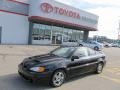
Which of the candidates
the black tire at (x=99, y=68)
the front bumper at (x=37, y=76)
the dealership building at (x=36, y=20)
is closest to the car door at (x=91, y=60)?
the black tire at (x=99, y=68)

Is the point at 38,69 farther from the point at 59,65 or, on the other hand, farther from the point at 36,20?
the point at 36,20

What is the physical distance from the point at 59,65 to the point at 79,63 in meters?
1.21

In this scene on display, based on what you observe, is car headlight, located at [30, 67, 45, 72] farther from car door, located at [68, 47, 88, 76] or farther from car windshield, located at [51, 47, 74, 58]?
car windshield, located at [51, 47, 74, 58]

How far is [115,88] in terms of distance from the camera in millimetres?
7156

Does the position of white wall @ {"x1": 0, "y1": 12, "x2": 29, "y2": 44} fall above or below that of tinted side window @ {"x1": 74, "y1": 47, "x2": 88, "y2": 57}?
above

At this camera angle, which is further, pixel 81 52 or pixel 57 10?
pixel 57 10

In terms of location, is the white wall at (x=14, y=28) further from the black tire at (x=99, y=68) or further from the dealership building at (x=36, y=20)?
the black tire at (x=99, y=68)

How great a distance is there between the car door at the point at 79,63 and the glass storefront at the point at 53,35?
25359 mm

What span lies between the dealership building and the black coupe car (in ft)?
72.2

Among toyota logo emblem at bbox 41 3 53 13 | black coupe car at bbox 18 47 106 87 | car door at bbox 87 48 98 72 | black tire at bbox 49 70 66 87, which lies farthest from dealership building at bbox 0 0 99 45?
black tire at bbox 49 70 66 87

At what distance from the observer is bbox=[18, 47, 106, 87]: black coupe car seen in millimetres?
6418

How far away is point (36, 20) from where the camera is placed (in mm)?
31547

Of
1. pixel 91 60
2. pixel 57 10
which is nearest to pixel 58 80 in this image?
pixel 91 60

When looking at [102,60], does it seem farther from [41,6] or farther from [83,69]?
[41,6]
